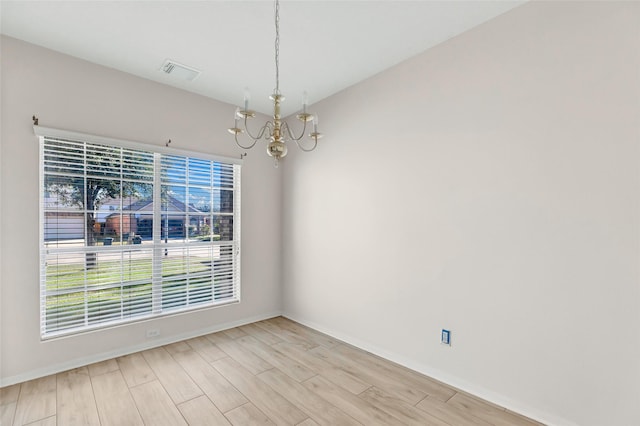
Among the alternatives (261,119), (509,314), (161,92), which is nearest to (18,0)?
(161,92)

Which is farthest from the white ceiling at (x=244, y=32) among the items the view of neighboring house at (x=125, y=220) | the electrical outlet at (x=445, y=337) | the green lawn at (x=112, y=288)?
the electrical outlet at (x=445, y=337)

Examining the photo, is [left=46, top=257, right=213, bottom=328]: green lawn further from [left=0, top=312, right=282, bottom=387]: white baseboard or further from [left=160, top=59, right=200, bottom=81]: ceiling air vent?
[left=160, top=59, right=200, bottom=81]: ceiling air vent

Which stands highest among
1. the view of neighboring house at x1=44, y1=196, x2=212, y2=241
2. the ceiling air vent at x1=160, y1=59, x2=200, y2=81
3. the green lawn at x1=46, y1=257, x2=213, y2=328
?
the ceiling air vent at x1=160, y1=59, x2=200, y2=81

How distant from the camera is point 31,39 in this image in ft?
8.00

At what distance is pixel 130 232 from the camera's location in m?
3.04

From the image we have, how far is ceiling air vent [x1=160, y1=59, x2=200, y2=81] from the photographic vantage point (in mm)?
2811

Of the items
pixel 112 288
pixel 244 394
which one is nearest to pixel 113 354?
pixel 112 288

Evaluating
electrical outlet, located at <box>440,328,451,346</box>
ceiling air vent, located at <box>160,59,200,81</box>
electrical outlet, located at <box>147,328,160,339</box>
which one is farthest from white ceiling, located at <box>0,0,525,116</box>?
electrical outlet, located at <box>147,328,160,339</box>

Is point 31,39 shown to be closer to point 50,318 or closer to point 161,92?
point 161,92

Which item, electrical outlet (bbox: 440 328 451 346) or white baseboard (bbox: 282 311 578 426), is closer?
white baseboard (bbox: 282 311 578 426)

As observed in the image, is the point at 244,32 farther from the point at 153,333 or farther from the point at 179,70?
the point at 153,333

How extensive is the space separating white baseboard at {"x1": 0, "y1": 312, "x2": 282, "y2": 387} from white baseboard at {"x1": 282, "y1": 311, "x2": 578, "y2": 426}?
1343 millimetres

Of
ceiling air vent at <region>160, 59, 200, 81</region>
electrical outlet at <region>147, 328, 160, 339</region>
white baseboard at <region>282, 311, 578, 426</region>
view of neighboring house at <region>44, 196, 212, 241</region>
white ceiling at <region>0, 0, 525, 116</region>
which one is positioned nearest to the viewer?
white baseboard at <region>282, 311, 578, 426</region>

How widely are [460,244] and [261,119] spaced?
310cm
